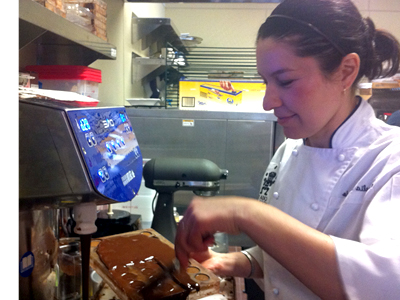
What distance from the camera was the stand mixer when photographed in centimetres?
102

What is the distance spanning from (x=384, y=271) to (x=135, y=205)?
41.1 inches

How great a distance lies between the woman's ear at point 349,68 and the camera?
63cm

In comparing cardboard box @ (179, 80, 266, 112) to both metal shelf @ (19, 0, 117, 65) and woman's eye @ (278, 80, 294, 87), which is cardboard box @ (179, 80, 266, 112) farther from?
woman's eye @ (278, 80, 294, 87)

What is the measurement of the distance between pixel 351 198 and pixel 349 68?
258mm

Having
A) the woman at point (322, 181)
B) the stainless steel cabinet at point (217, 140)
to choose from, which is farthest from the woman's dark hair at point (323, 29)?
the stainless steel cabinet at point (217, 140)

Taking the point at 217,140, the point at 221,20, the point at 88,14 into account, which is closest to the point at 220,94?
the point at 217,140

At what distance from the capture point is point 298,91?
623 mm

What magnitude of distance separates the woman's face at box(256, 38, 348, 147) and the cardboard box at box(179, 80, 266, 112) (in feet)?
3.20

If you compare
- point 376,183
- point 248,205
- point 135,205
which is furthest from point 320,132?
point 135,205

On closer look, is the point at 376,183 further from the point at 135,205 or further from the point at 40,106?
the point at 135,205

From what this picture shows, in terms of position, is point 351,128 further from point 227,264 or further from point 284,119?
point 227,264

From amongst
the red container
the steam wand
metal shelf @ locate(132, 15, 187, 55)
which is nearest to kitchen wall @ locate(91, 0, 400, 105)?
metal shelf @ locate(132, 15, 187, 55)

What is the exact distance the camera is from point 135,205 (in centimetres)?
134

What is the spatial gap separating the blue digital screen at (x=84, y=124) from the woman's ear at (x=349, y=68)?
0.49 metres
